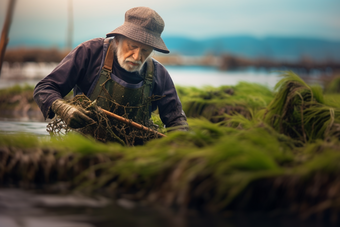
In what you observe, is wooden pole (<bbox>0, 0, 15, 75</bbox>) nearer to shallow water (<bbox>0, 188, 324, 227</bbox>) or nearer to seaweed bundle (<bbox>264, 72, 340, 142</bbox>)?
shallow water (<bbox>0, 188, 324, 227</bbox>)

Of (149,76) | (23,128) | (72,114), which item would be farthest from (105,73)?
(23,128)

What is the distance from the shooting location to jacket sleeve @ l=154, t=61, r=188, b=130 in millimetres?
3150

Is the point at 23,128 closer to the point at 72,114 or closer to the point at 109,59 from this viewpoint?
the point at 109,59

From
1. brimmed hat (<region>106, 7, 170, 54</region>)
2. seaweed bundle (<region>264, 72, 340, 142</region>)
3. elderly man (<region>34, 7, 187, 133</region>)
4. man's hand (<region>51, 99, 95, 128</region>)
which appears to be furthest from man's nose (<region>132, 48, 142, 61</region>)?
seaweed bundle (<region>264, 72, 340, 142</region>)

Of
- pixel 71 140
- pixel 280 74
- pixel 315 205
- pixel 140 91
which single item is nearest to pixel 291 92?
pixel 280 74

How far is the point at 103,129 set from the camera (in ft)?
9.01

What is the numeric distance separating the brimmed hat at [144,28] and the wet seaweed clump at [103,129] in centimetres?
61

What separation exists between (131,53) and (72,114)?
738 millimetres

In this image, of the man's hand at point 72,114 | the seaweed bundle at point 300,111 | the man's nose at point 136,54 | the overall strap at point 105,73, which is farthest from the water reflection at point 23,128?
the seaweed bundle at point 300,111

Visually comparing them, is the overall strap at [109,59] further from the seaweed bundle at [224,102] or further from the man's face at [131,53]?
the seaweed bundle at [224,102]

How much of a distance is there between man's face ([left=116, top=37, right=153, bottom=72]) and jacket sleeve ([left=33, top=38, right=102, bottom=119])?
25 cm

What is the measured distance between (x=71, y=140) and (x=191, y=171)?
641 mm

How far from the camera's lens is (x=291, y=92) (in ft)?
9.13

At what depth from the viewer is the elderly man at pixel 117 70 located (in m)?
2.76
